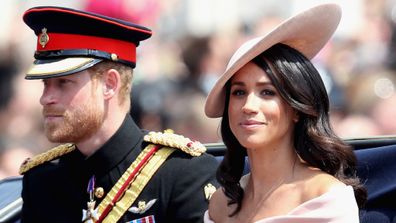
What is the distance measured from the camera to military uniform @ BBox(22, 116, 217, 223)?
3.36 metres

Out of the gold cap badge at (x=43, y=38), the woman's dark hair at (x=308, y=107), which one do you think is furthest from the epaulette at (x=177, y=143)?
the woman's dark hair at (x=308, y=107)

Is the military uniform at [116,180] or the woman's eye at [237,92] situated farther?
the military uniform at [116,180]

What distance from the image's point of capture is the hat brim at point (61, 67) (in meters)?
3.39

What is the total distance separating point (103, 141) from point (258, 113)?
94 cm

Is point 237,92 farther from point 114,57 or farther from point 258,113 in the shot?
point 114,57

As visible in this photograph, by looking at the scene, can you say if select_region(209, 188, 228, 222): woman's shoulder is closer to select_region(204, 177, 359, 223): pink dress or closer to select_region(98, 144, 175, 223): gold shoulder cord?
select_region(204, 177, 359, 223): pink dress

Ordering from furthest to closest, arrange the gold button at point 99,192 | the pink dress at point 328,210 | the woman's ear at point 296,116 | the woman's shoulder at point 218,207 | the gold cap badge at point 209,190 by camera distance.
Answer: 1. the gold button at point 99,192
2. the gold cap badge at point 209,190
3. the woman's shoulder at point 218,207
4. the woman's ear at point 296,116
5. the pink dress at point 328,210

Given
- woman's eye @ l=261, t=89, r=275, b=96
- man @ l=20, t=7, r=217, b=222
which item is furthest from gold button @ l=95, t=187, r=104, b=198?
woman's eye @ l=261, t=89, r=275, b=96

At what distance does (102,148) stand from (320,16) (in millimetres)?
1066

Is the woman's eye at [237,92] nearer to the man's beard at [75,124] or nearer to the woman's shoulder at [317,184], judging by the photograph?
the woman's shoulder at [317,184]

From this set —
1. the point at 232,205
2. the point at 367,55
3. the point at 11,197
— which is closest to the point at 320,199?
the point at 232,205

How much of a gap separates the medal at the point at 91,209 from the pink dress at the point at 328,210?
96 cm

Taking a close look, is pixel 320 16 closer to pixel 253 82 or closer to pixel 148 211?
pixel 253 82

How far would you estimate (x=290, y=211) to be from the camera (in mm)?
2691
